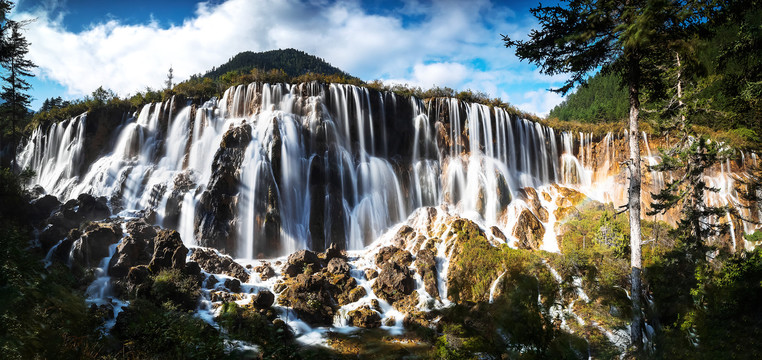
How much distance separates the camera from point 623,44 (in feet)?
25.4

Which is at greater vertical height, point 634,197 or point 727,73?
point 727,73

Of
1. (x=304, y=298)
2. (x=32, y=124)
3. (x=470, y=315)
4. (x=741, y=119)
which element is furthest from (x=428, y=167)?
(x=32, y=124)

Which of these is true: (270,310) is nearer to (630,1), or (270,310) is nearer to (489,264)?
(489,264)

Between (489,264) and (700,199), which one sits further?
(489,264)

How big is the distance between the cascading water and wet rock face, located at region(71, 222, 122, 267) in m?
4.70

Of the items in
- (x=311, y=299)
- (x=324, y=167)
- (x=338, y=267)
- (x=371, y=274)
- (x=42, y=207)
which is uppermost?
(x=324, y=167)

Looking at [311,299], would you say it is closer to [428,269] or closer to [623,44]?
[428,269]

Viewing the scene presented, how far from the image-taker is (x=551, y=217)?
88.1 ft

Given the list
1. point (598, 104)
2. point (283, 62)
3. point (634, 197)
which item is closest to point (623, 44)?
point (634, 197)

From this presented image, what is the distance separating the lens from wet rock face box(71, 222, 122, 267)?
1572cm

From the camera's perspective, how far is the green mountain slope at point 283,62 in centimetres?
8640

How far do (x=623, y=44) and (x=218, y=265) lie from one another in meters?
18.6

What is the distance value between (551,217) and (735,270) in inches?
756

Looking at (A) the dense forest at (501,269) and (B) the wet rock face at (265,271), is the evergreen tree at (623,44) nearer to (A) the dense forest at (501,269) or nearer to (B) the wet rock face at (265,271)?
(A) the dense forest at (501,269)
